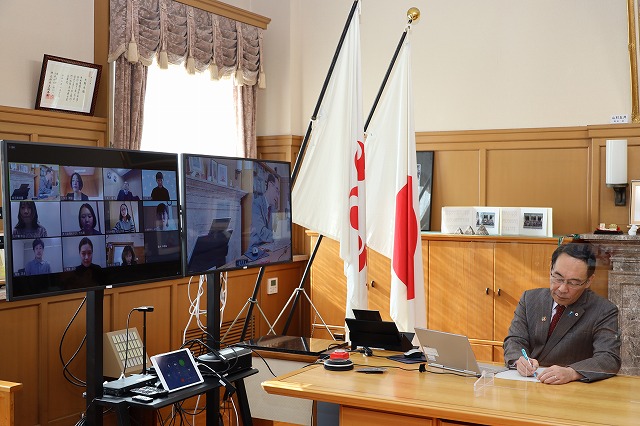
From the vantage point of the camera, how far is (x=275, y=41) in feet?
21.4

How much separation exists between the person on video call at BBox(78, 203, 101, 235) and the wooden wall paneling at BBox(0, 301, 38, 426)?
4.61 feet

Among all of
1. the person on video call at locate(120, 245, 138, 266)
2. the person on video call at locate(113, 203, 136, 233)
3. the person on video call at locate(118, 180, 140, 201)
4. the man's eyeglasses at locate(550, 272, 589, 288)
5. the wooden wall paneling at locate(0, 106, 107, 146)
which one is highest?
the wooden wall paneling at locate(0, 106, 107, 146)

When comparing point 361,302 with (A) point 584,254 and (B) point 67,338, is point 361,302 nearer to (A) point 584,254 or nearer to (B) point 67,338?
(A) point 584,254

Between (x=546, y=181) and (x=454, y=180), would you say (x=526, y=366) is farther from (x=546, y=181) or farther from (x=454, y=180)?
(x=454, y=180)

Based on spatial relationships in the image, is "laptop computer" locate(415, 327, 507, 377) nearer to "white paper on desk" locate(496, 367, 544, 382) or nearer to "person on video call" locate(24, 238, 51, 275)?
"white paper on desk" locate(496, 367, 544, 382)

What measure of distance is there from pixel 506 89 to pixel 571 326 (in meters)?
2.93

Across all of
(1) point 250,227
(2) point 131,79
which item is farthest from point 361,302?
(2) point 131,79

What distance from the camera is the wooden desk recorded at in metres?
2.59

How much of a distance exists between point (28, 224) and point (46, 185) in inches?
6.3

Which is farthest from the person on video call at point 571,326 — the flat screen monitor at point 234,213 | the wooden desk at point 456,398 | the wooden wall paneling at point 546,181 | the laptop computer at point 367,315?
the wooden wall paneling at point 546,181

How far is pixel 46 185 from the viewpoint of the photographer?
2748 millimetres

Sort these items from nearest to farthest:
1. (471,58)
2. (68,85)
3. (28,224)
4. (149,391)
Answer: (28,224) < (149,391) < (68,85) < (471,58)

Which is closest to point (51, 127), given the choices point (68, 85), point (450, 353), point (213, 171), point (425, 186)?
point (68, 85)

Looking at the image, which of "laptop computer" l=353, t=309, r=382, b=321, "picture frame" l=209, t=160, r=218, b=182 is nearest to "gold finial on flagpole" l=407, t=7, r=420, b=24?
"picture frame" l=209, t=160, r=218, b=182
